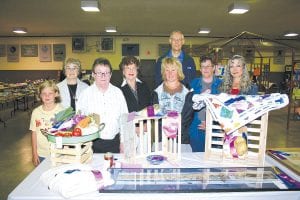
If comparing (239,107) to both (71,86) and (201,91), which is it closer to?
(201,91)

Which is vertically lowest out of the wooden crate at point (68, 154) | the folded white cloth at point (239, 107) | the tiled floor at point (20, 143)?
the tiled floor at point (20, 143)

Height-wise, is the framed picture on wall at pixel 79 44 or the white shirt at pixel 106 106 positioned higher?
the framed picture on wall at pixel 79 44

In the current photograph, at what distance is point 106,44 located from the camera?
448 inches

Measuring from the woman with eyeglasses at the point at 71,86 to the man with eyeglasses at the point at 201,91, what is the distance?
1.14 metres

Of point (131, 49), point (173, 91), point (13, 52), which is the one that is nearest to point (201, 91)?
point (173, 91)

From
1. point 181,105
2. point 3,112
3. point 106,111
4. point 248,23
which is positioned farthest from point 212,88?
point 3,112

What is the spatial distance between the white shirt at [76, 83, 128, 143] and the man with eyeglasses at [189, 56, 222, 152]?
88cm

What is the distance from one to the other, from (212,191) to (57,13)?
6.61 metres

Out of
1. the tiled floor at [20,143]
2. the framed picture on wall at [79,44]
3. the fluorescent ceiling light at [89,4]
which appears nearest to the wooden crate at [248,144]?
the tiled floor at [20,143]

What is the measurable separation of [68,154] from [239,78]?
1.43 metres

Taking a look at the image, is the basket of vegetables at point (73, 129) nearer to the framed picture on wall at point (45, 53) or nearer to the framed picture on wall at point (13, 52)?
the framed picture on wall at point (45, 53)

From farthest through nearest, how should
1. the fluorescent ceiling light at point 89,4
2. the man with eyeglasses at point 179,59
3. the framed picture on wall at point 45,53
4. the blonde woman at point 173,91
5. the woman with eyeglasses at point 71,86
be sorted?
the framed picture on wall at point 45,53
the fluorescent ceiling light at point 89,4
the man with eyeglasses at point 179,59
the woman with eyeglasses at point 71,86
the blonde woman at point 173,91

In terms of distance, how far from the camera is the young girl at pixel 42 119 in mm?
2129

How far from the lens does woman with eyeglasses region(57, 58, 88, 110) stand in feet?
8.20
